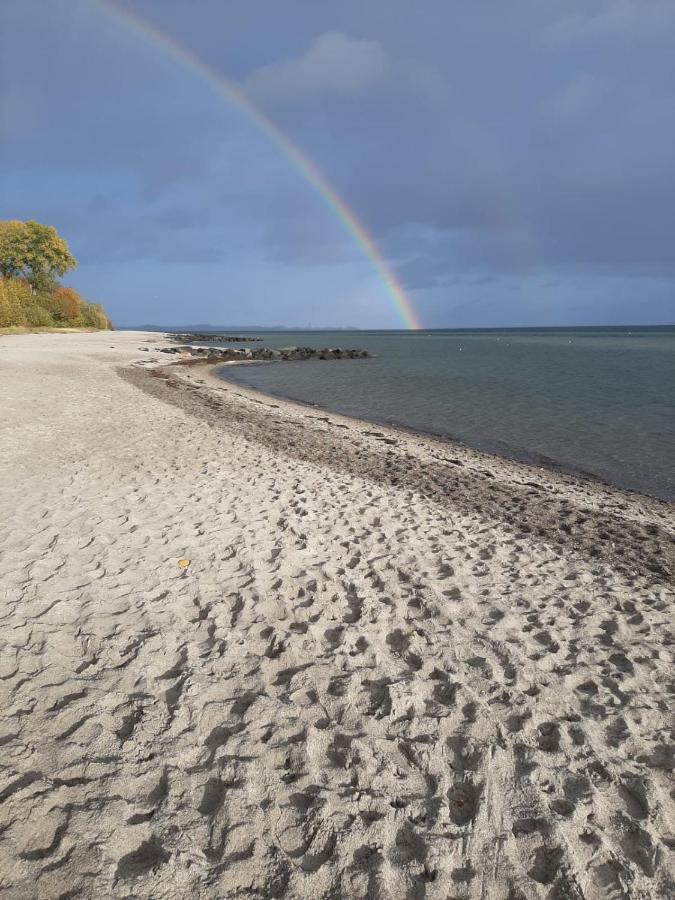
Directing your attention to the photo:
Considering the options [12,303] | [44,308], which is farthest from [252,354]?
[44,308]

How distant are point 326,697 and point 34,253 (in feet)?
309

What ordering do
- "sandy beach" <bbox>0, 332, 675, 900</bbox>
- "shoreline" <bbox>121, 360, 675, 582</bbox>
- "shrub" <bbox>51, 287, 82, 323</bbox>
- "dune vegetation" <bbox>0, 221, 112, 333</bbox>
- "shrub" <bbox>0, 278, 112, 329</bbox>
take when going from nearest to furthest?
"sandy beach" <bbox>0, 332, 675, 900</bbox>, "shoreline" <bbox>121, 360, 675, 582</bbox>, "shrub" <bbox>0, 278, 112, 329</bbox>, "dune vegetation" <bbox>0, 221, 112, 333</bbox>, "shrub" <bbox>51, 287, 82, 323</bbox>

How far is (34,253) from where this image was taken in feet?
254

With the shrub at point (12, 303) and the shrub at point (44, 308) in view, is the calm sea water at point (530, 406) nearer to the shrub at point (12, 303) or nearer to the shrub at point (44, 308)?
the shrub at point (12, 303)

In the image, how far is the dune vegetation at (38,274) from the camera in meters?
70.2

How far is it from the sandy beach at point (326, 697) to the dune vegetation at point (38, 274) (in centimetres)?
7481

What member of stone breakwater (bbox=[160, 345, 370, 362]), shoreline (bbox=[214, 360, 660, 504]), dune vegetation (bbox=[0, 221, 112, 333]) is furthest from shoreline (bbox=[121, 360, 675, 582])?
dune vegetation (bbox=[0, 221, 112, 333])

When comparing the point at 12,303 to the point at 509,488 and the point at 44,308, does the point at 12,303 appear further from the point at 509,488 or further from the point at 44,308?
the point at 509,488

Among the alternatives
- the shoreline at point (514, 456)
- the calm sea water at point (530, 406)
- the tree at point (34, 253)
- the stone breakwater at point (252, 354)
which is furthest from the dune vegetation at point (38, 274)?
the shoreline at point (514, 456)

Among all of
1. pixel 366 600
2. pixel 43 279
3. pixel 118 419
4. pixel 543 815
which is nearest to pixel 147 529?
pixel 366 600

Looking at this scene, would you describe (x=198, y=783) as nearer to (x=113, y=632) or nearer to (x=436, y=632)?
(x=113, y=632)

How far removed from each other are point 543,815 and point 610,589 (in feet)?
13.2

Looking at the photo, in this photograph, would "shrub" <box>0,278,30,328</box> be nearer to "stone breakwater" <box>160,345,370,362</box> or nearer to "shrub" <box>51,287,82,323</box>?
"shrub" <box>51,287,82,323</box>

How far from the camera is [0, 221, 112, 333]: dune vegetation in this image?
230 ft
